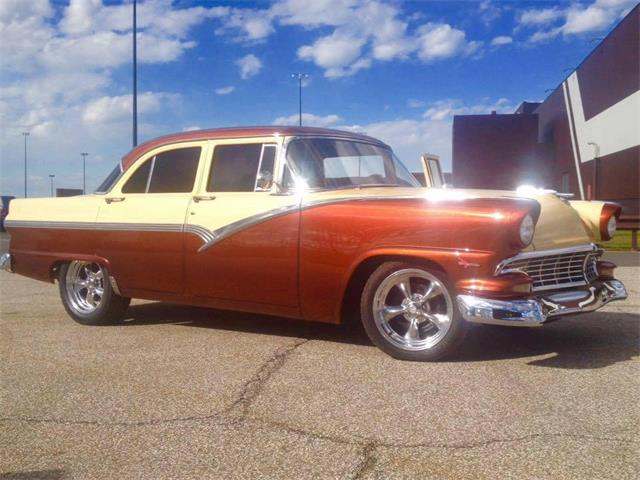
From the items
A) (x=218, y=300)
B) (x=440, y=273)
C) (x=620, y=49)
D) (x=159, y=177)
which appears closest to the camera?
(x=440, y=273)

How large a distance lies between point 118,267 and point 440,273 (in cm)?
287

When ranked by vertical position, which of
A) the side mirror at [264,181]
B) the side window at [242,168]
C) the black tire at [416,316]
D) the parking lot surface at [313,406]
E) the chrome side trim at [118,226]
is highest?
the side window at [242,168]

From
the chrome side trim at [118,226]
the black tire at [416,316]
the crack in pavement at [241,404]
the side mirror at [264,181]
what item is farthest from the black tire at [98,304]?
the black tire at [416,316]

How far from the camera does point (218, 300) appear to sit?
5.17 m

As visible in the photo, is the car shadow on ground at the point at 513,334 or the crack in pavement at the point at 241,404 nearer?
the crack in pavement at the point at 241,404

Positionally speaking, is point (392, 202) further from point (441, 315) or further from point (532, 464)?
point (532, 464)

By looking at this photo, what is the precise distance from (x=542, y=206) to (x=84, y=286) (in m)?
4.04

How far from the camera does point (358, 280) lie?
466cm

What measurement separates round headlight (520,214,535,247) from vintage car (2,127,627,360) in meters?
0.01

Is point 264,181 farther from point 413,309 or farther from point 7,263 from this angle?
point 7,263

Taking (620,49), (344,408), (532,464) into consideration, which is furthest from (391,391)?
(620,49)

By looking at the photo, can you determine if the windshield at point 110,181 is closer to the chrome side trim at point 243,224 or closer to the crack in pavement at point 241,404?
the chrome side trim at point 243,224

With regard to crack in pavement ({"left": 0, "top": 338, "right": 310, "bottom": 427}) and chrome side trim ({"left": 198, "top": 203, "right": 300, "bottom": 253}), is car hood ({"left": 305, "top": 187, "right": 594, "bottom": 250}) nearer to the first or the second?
chrome side trim ({"left": 198, "top": 203, "right": 300, "bottom": 253})

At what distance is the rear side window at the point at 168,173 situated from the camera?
18.0 ft
